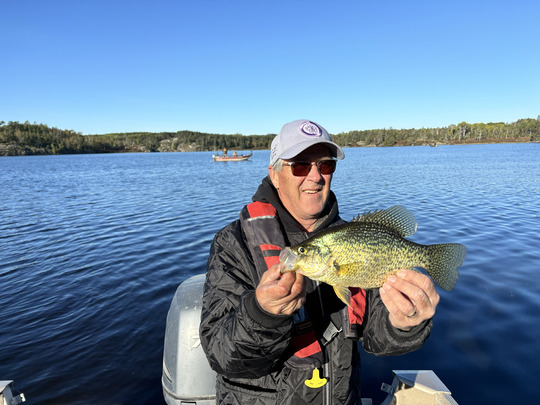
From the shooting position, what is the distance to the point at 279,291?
2057 millimetres

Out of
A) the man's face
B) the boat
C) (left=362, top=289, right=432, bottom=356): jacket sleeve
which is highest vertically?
the man's face

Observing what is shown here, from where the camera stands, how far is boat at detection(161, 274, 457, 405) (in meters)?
4.11

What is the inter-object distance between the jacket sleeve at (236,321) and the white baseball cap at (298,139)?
96 cm

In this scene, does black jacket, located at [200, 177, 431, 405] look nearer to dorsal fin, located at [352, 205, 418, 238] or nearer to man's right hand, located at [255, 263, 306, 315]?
man's right hand, located at [255, 263, 306, 315]

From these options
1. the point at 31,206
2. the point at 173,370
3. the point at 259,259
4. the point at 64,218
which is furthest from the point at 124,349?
the point at 31,206

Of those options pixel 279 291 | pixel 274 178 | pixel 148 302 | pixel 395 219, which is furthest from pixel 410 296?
pixel 148 302

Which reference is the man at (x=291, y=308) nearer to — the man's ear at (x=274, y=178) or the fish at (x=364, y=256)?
the man's ear at (x=274, y=178)

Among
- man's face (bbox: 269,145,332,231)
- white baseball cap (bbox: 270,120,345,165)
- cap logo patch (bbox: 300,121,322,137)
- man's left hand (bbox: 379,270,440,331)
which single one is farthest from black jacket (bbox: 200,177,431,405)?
cap logo patch (bbox: 300,121,322,137)

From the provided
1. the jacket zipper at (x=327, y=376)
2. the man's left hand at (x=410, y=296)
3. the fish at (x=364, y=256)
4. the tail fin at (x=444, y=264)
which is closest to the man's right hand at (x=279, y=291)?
the fish at (x=364, y=256)

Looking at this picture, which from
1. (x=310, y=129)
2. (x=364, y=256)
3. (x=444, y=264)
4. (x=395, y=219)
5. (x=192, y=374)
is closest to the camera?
(x=364, y=256)

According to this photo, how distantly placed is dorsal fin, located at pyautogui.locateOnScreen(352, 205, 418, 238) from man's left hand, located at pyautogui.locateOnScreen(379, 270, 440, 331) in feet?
2.30

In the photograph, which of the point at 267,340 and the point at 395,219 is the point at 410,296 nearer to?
the point at 395,219

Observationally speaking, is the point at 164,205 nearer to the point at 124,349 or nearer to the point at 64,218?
the point at 64,218

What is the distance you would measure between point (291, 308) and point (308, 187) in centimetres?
138
